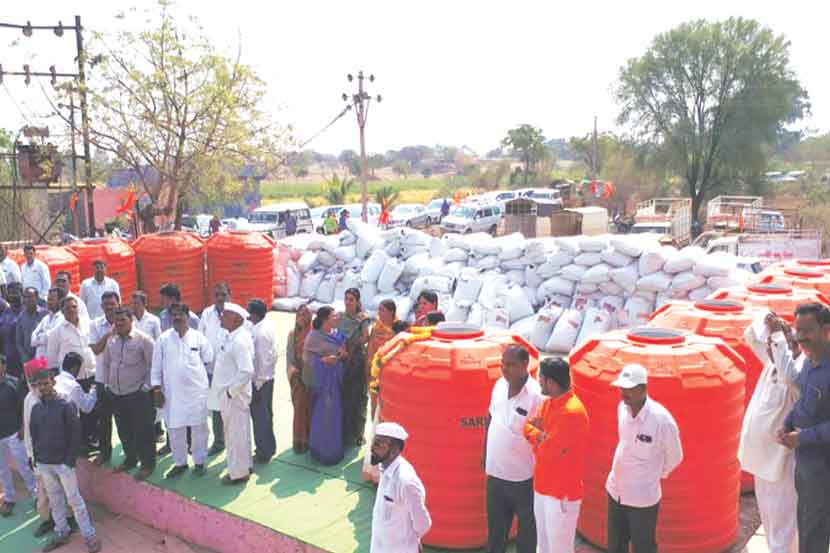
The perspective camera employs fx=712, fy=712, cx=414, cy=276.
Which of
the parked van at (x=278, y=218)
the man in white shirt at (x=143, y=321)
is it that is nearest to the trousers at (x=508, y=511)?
the man in white shirt at (x=143, y=321)

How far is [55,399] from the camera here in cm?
514

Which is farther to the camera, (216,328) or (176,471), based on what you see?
(216,328)

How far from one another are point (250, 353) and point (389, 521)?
2499 mm

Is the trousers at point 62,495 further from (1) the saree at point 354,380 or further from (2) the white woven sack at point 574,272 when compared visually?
(2) the white woven sack at point 574,272

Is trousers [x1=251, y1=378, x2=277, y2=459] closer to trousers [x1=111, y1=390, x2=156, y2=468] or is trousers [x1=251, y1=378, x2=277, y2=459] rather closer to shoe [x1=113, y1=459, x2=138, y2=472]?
trousers [x1=111, y1=390, x2=156, y2=468]

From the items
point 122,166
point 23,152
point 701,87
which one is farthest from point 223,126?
point 701,87

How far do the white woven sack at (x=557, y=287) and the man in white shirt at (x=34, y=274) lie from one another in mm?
6812

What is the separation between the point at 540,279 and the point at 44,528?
23.6ft

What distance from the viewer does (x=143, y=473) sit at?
5.98 m

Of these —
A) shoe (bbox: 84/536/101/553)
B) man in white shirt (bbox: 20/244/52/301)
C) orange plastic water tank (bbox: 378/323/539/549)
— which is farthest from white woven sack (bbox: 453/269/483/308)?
shoe (bbox: 84/536/101/553)

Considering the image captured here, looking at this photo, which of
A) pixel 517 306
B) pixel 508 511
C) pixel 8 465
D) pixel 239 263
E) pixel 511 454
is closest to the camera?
pixel 511 454

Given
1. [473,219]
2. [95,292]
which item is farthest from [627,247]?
[473,219]

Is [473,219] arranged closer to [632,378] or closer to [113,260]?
[113,260]

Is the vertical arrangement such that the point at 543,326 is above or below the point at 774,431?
below
